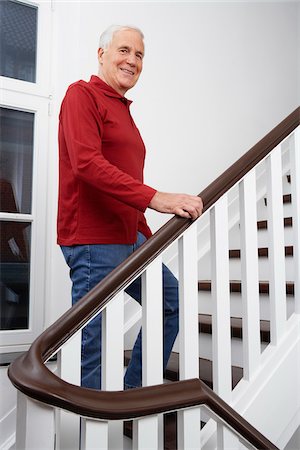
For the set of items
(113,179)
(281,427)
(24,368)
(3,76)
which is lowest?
(281,427)

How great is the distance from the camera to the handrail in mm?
1120

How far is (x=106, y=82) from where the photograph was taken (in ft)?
6.07

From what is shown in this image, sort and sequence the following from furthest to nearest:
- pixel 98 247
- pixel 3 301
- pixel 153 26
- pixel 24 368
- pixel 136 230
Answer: pixel 153 26 → pixel 3 301 → pixel 136 230 → pixel 98 247 → pixel 24 368

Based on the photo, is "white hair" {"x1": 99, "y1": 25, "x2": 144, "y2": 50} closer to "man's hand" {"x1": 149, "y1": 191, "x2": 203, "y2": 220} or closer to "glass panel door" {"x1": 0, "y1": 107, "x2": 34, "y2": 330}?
"man's hand" {"x1": 149, "y1": 191, "x2": 203, "y2": 220}

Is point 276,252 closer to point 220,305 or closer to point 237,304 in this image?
point 220,305

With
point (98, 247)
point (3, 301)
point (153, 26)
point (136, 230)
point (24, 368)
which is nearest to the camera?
point (24, 368)

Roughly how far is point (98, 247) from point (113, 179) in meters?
0.25

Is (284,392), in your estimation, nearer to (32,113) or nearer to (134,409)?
(134,409)

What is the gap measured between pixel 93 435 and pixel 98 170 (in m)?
0.76

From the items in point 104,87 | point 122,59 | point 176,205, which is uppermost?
point 122,59

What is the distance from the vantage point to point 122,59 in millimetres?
1813

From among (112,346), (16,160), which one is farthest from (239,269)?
(112,346)

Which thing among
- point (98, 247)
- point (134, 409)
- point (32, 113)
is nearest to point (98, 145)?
point (98, 247)

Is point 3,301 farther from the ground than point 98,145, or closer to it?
closer to it
